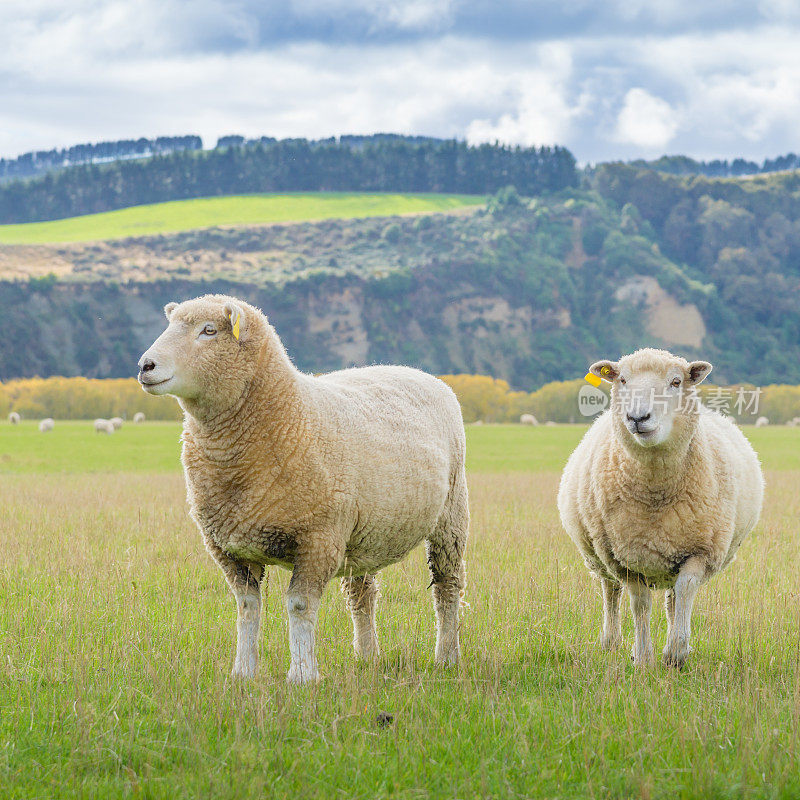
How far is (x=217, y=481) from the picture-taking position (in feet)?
19.5

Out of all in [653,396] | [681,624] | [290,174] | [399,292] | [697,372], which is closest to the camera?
[681,624]

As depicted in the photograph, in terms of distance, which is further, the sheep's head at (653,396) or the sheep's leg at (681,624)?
the sheep's head at (653,396)

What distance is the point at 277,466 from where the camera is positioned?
590 cm

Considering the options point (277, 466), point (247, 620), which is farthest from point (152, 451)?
point (277, 466)

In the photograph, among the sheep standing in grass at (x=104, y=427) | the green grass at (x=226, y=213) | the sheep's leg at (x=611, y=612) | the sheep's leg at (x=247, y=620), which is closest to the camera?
the sheep's leg at (x=247, y=620)

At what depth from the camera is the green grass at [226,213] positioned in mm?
154875

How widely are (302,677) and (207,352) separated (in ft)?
6.64

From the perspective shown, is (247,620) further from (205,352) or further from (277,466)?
(205,352)

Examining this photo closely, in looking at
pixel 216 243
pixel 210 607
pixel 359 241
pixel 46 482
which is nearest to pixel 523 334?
pixel 359 241

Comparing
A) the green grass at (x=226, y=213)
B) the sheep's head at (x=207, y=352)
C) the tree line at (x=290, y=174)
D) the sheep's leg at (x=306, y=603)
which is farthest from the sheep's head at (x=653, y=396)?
the tree line at (x=290, y=174)

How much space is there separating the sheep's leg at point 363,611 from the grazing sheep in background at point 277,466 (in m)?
0.49

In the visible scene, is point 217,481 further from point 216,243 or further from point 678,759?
point 216,243

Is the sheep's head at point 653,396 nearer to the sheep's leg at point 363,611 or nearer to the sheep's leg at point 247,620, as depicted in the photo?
the sheep's leg at point 363,611

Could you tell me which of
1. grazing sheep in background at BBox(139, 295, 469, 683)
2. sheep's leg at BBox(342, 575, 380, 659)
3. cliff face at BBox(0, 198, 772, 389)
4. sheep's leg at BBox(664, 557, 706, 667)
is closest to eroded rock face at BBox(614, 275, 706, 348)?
cliff face at BBox(0, 198, 772, 389)
